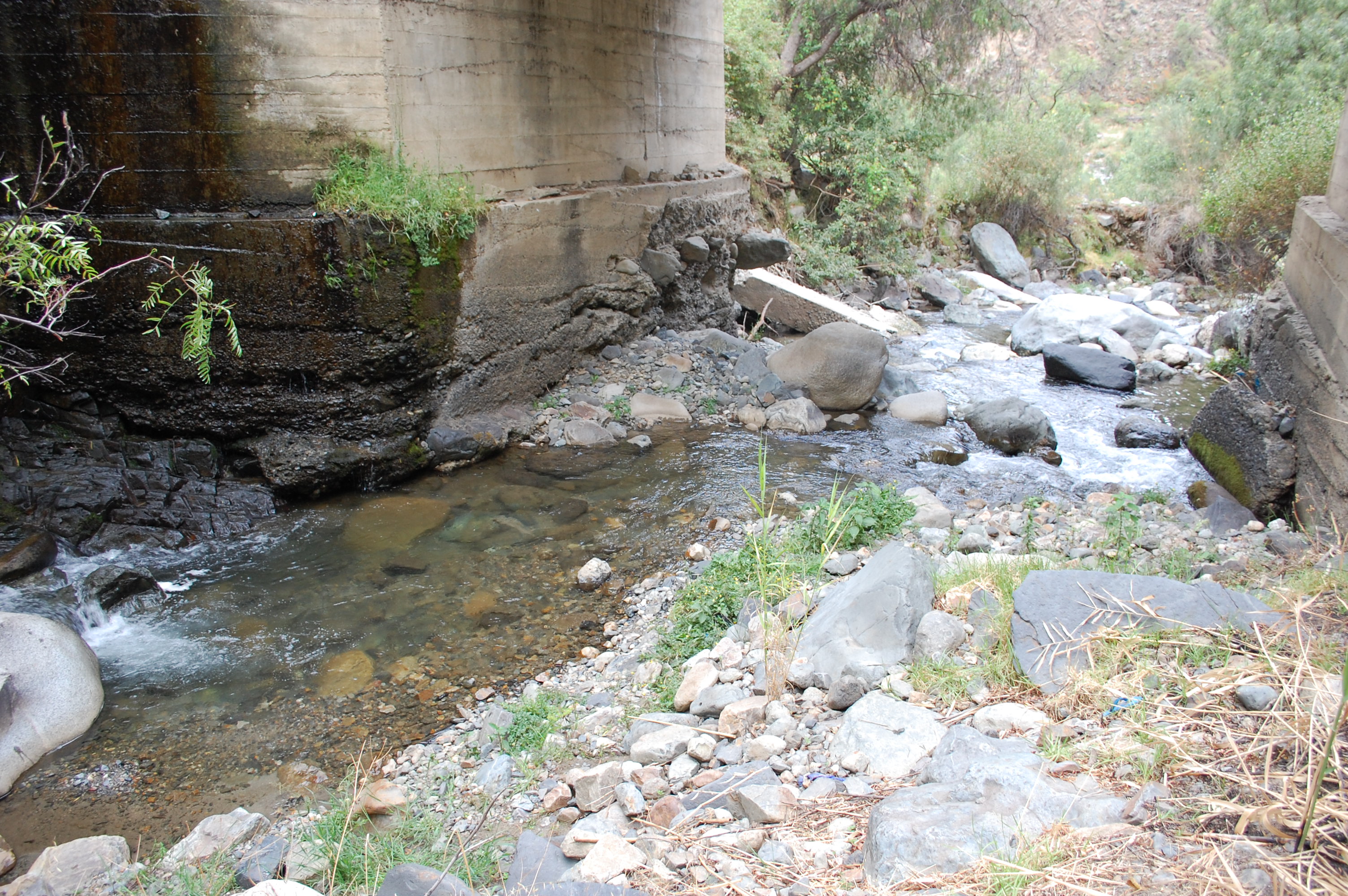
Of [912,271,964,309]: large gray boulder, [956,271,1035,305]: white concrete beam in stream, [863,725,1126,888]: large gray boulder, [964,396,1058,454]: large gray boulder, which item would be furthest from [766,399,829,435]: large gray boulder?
[956,271,1035,305]: white concrete beam in stream

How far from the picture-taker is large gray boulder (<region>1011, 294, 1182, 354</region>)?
10305mm

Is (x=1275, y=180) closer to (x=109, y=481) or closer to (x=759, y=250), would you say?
(x=759, y=250)

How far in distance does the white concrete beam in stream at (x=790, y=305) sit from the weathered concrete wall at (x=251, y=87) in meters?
4.69

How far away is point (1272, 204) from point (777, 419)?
21.6 feet

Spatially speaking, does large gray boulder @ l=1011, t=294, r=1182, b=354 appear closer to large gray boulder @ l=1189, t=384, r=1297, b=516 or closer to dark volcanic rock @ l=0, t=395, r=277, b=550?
large gray boulder @ l=1189, t=384, r=1297, b=516

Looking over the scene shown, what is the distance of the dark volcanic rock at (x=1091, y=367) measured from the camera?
28.9ft

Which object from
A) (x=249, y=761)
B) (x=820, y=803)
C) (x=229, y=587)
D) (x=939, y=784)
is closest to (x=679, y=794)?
(x=820, y=803)

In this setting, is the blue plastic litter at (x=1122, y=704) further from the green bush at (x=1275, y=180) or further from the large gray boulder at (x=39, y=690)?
the green bush at (x=1275, y=180)

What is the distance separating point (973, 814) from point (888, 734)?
1.85 feet

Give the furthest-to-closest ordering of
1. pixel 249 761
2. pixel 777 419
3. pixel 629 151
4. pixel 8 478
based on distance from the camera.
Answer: pixel 629 151
pixel 777 419
pixel 8 478
pixel 249 761

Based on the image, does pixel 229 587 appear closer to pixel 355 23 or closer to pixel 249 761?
pixel 249 761

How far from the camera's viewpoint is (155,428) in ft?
18.9

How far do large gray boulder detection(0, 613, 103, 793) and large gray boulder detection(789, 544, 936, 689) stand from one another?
10.5 feet

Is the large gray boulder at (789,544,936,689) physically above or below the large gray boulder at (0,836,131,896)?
above
